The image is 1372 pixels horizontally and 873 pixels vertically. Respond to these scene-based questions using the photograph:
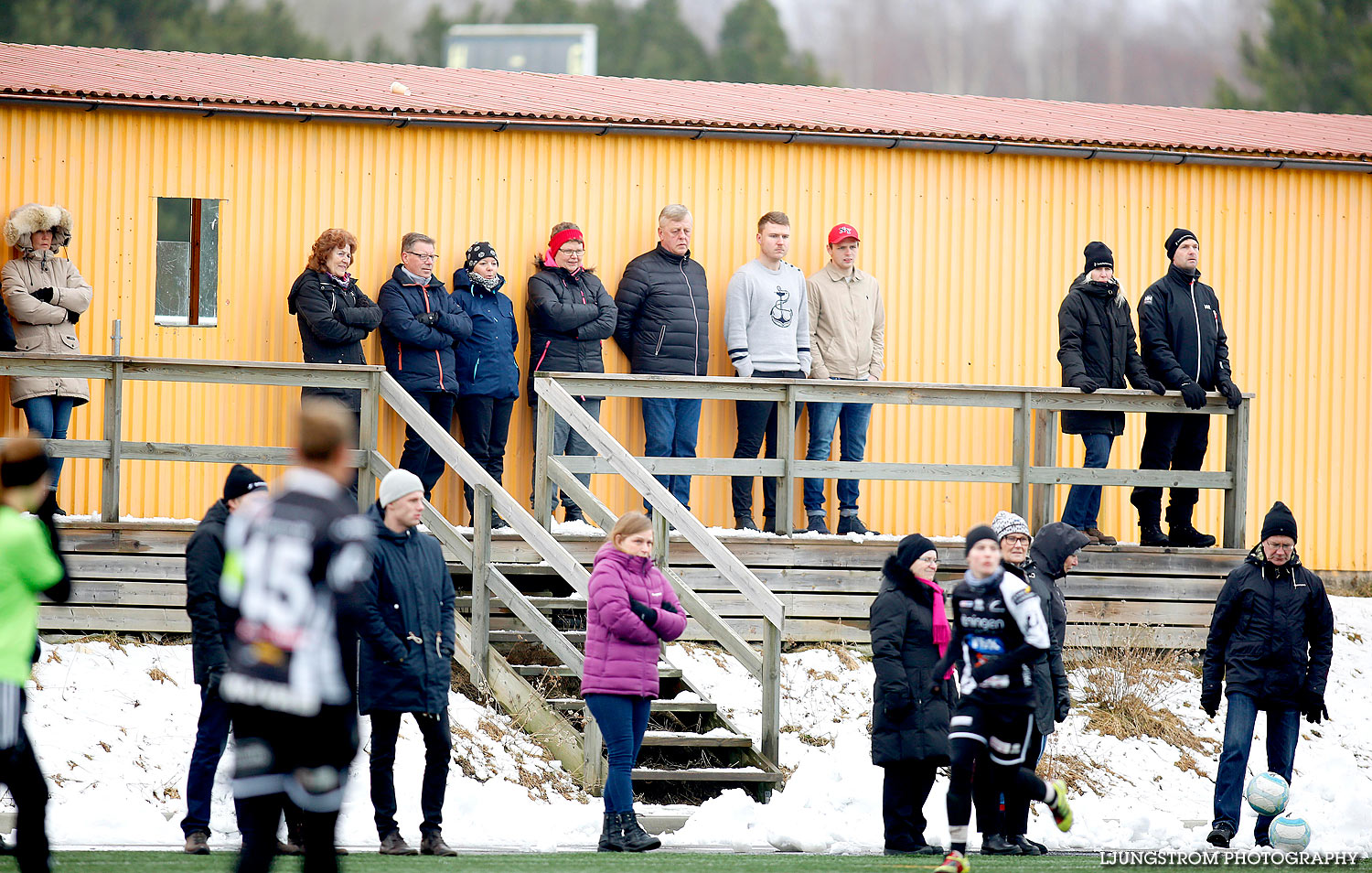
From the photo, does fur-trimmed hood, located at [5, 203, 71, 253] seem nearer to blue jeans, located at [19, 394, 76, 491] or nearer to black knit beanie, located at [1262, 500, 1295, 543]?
blue jeans, located at [19, 394, 76, 491]

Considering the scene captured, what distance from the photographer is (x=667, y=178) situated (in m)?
12.8

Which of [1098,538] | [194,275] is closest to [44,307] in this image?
[194,275]

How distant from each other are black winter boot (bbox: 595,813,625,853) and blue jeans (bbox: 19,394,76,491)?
495cm

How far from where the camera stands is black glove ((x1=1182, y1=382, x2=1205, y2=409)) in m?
11.6

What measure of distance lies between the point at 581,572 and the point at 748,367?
3.02 meters

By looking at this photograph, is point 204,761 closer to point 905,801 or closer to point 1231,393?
point 905,801

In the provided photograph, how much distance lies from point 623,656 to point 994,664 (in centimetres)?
180

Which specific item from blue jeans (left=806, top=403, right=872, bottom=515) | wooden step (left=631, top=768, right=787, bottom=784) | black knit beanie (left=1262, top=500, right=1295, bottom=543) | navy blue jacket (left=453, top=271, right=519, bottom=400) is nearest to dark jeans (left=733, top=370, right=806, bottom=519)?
blue jeans (left=806, top=403, right=872, bottom=515)

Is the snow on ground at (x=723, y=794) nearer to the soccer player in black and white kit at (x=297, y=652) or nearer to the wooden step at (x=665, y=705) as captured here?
the wooden step at (x=665, y=705)

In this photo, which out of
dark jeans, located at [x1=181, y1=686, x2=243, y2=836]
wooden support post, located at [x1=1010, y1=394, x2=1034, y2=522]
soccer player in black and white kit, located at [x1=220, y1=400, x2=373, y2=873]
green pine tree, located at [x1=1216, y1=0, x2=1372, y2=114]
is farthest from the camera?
green pine tree, located at [x1=1216, y1=0, x2=1372, y2=114]

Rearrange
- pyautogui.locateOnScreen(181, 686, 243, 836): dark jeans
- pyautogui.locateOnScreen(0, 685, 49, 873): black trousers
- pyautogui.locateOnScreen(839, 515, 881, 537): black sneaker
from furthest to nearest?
pyautogui.locateOnScreen(839, 515, 881, 537): black sneaker
pyautogui.locateOnScreen(181, 686, 243, 836): dark jeans
pyautogui.locateOnScreen(0, 685, 49, 873): black trousers

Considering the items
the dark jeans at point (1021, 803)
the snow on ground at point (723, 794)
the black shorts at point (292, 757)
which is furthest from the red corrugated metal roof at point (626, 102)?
the black shorts at point (292, 757)

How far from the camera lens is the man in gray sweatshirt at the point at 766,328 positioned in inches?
473

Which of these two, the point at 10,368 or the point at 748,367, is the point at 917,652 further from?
the point at 10,368
